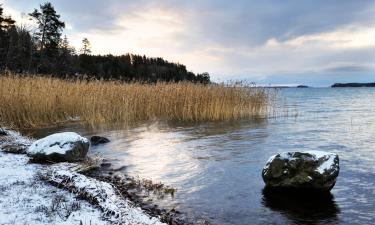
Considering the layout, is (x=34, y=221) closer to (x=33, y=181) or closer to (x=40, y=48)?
(x=33, y=181)

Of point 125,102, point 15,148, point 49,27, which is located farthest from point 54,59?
point 15,148

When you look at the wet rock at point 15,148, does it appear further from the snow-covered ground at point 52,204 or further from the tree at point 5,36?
the tree at point 5,36

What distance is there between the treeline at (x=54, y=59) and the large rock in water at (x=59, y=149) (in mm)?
17105

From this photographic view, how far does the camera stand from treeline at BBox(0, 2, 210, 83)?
3764cm

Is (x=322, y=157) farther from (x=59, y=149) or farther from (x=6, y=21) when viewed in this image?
(x=6, y=21)

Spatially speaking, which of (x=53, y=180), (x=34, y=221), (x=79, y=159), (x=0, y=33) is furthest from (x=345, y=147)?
(x=0, y=33)

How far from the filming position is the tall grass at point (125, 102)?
14584 millimetres

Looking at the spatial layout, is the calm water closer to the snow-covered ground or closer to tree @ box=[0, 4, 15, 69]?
the snow-covered ground

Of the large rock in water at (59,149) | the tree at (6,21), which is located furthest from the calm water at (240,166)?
the tree at (6,21)

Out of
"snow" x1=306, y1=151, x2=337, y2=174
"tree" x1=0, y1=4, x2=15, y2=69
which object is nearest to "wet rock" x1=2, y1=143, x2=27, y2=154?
"snow" x1=306, y1=151, x2=337, y2=174

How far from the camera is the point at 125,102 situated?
1797 cm

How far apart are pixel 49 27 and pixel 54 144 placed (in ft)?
148

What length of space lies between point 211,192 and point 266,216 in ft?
4.28

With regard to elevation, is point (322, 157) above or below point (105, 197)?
above
